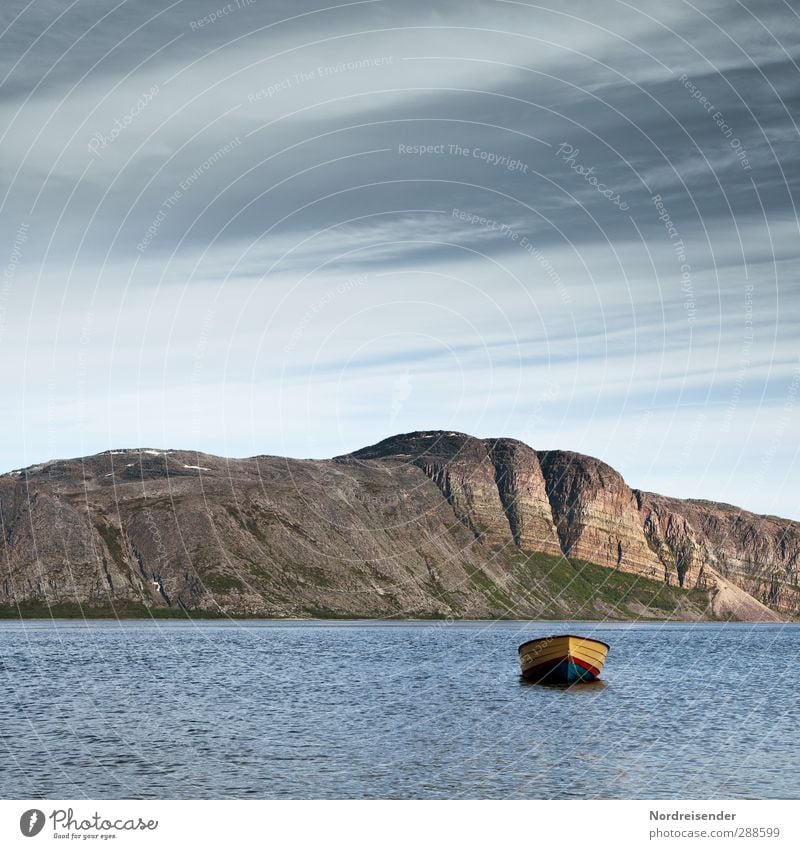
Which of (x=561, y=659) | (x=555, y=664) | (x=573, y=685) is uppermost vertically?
(x=561, y=659)

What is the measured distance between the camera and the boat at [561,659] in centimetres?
9844

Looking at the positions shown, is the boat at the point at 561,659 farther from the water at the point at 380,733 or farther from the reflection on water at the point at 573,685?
the water at the point at 380,733

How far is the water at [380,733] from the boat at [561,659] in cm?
228

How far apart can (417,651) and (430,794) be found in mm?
122284

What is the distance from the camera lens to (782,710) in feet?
254

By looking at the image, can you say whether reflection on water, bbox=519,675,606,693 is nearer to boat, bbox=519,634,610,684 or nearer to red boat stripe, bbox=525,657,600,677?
boat, bbox=519,634,610,684

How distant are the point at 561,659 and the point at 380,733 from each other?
Result: 141ft

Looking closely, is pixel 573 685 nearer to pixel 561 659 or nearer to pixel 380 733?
A: pixel 561 659

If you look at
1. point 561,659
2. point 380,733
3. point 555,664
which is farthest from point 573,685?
point 380,733

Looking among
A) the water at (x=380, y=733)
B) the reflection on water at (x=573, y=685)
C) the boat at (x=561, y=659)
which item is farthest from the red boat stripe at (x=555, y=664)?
the water at (x=380, y=733)

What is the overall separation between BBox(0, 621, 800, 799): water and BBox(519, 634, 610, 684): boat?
7.48 feet

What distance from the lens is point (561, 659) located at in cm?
9850

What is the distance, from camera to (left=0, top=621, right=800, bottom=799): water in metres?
43.0
